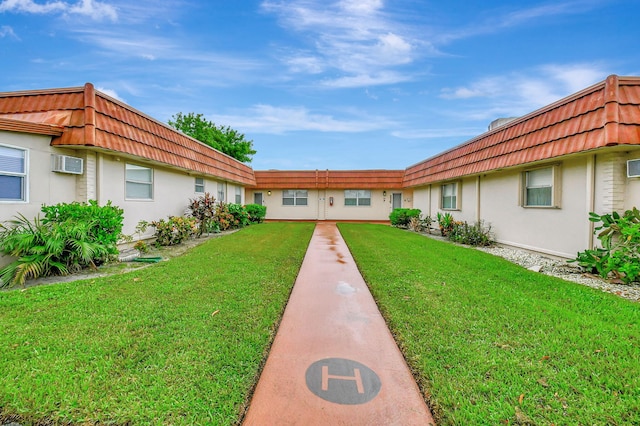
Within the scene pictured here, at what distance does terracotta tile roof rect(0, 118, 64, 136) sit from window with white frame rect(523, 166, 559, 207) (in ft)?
37.5

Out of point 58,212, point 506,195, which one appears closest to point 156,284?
point 58,212

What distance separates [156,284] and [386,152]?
74.4 ft

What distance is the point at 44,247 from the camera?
514cm

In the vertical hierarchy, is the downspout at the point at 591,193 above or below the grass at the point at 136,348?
above

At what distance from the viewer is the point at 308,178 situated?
20984 millimetres

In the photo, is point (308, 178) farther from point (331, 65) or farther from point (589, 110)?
point (589, 110)

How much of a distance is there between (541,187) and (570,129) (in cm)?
200

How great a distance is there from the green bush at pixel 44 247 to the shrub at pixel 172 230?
2911 mm

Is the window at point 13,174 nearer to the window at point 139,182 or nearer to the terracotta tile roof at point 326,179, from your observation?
the window at point 139,182

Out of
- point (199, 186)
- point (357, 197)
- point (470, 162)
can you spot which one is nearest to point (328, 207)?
point (357, 197)

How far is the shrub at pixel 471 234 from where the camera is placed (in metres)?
9.64

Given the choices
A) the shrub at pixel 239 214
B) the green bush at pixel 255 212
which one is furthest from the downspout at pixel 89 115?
the green bush at pixel 255 212

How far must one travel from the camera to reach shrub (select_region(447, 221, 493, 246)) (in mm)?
9641

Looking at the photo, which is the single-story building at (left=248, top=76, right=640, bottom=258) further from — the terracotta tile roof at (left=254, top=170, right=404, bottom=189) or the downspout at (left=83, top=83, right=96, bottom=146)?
the downspout at (left=83, top=83, right=96, bottom=146)
